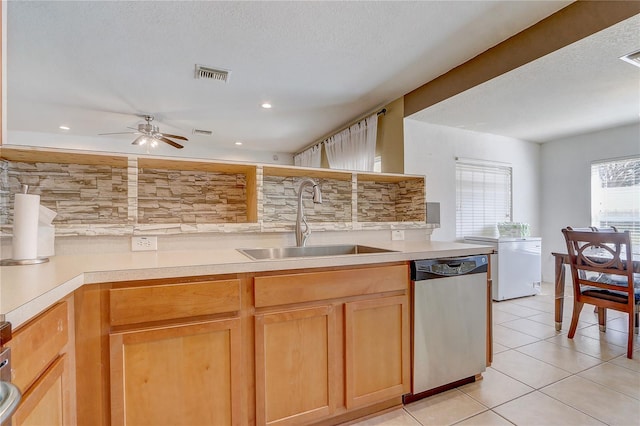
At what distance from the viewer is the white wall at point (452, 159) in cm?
367

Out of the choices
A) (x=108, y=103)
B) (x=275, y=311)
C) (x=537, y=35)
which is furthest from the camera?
(x=108, y=103)

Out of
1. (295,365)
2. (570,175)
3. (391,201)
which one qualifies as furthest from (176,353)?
(570,175)

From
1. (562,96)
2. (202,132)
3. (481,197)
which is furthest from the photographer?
(202,132)

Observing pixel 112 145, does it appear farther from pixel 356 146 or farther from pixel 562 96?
pixel 562 96

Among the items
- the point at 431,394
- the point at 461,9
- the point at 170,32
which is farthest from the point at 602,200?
the point at 170,32

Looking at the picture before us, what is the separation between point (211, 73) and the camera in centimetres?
288

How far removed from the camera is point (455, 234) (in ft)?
13.0

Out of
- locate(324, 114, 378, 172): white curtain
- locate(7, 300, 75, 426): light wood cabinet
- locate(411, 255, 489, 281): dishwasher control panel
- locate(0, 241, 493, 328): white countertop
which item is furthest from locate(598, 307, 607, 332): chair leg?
locate(7, 300, 75, 426): light wood cabinet

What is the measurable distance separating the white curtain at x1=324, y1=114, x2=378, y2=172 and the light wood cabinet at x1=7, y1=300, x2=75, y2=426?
3018 millimetres

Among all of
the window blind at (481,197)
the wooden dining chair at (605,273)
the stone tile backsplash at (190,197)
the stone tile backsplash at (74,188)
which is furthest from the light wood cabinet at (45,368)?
the window blind at (481,197)

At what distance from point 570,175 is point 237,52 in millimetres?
4746

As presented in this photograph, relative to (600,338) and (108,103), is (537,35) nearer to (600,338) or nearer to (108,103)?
(600,338)

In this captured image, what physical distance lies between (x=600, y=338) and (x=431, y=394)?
1893 millimetres

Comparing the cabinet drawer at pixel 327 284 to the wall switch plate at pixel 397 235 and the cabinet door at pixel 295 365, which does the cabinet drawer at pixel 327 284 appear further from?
the wall switch plate at pixel 397 235
